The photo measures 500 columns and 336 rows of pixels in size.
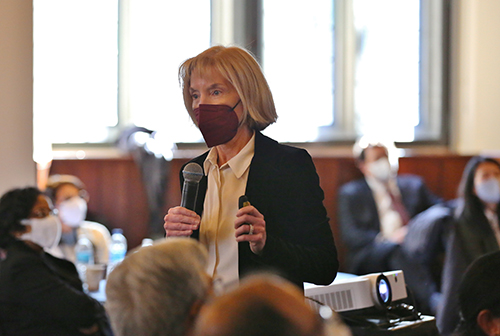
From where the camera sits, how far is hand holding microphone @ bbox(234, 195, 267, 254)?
1.25 metres

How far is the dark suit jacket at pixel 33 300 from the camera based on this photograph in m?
2.49

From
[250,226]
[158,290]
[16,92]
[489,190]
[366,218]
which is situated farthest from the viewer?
[366,218]

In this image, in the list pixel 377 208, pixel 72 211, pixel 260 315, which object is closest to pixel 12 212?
pixel 72 211

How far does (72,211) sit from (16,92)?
1.63m

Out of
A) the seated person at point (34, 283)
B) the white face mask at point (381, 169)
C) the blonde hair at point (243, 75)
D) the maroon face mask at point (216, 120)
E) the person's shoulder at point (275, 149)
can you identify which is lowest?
the seated person at point (34, 283)

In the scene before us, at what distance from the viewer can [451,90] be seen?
6.75 metres

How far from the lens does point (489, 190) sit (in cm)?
409

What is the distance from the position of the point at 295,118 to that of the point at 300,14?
120 centimetres

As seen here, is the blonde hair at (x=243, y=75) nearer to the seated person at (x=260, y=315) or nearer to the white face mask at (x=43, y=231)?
the seated person at (x=260, y=315)

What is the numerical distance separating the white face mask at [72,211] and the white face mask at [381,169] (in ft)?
8.33

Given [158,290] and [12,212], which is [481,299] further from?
[12,212]

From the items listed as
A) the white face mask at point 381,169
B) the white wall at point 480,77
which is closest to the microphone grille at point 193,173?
the white face mask at point 381,169

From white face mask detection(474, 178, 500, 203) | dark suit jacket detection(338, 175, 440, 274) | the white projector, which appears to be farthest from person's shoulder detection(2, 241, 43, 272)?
dark suit jacket detection(338, 175, 440, 274)

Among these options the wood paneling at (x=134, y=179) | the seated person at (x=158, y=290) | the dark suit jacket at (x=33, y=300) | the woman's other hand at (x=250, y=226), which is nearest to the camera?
Answer: the seated person at (x=158, y=290)
